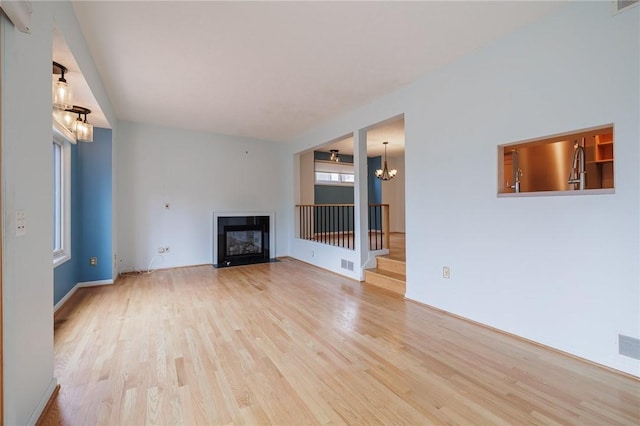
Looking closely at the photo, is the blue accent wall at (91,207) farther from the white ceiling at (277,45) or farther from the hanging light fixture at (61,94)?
the hanging light fixture at (61,94)

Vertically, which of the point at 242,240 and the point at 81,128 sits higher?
the point at 81,128

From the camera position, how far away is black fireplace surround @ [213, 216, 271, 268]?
5.68m

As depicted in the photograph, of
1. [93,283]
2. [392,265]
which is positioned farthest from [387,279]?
[93,283]

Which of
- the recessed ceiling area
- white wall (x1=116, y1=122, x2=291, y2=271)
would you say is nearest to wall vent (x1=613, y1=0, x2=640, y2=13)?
the recessed ceiling area

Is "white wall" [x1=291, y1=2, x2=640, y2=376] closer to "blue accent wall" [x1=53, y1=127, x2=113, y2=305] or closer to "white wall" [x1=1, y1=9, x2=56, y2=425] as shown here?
"white wall" [x1=1, y1=9, x2=56, y2=425]

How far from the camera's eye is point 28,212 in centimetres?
144

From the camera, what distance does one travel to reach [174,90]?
364cm

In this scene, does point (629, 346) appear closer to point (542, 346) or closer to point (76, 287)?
point (542, 346)

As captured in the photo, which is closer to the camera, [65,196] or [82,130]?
[82,130]

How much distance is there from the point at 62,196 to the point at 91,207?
0.41 meters

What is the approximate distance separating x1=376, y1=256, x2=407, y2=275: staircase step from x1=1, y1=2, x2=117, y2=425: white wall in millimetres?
3710

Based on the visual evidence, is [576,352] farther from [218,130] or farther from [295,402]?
[218,130]

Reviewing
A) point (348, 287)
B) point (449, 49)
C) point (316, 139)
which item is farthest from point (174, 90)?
point (348, 287)

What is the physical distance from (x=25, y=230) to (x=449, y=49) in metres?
3.50
